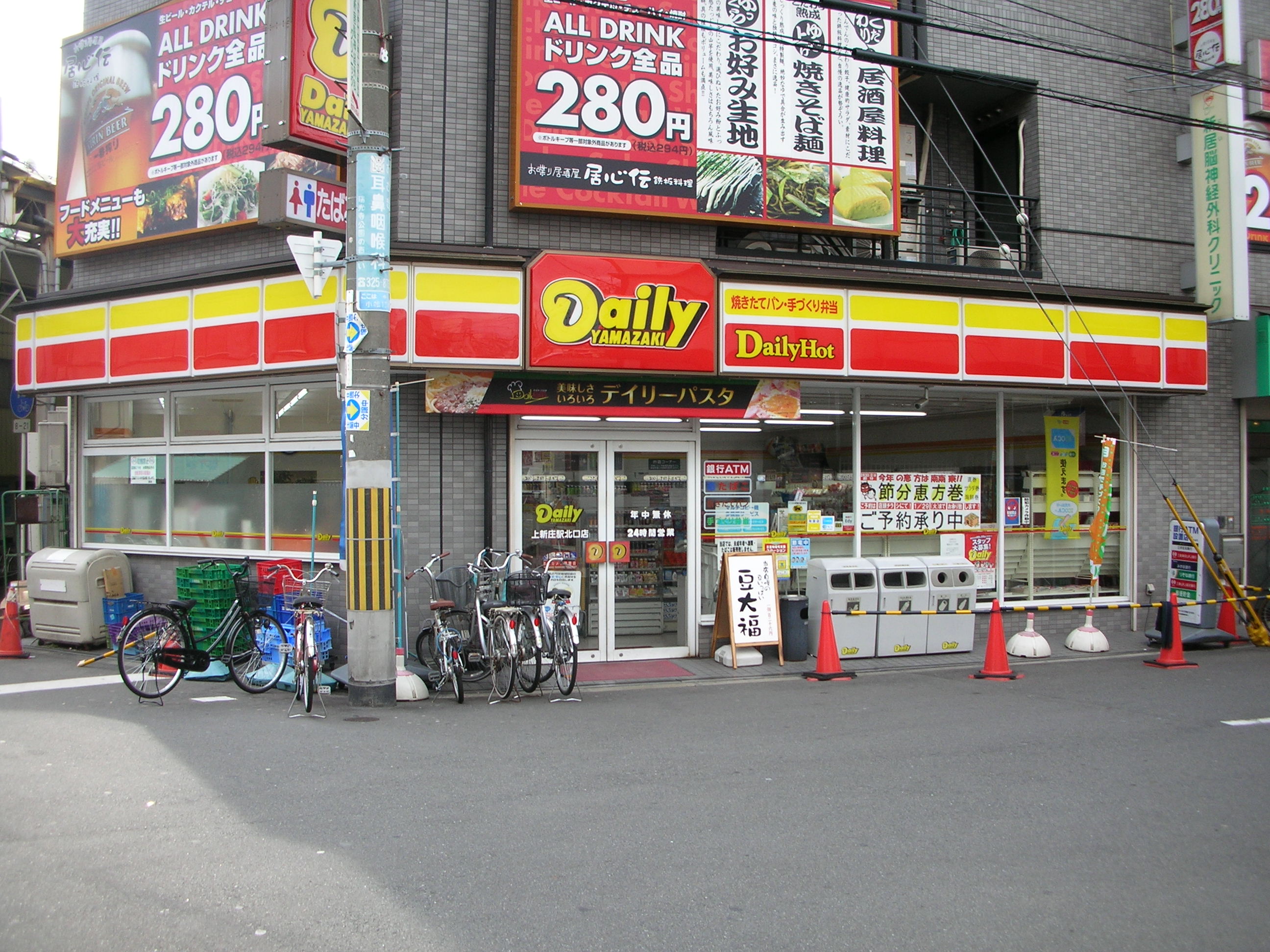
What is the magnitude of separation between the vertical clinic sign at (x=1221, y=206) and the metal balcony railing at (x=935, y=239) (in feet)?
7.64

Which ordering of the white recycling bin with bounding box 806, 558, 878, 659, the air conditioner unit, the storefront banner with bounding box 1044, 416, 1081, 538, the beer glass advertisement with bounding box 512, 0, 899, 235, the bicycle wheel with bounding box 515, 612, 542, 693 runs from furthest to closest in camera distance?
the storefront banner with bounding box 1044, 416, 1081, 538 < the air conditioner unit < the white recycling bin with bounding box 806, 558, 878, 659 < the beer glass advertisement with bounding box 512, 0, 899, 235 < the bicycle wheel with bounding box 515, 612, 542, 693

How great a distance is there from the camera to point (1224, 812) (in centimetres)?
598

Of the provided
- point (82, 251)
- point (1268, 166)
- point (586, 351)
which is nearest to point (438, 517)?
point (586, 351)

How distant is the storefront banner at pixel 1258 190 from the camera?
14.4m

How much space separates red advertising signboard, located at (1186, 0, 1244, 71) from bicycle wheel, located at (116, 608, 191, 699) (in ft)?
47.7

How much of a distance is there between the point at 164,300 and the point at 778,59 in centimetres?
787

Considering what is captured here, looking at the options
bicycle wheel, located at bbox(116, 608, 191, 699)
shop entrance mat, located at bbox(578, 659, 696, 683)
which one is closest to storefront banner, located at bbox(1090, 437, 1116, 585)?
shop entrance mat, located at bbox(578, 659, 696, 683)

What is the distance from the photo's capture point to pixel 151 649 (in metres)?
9.02

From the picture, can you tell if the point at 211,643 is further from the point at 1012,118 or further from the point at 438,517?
the point at 1012,118

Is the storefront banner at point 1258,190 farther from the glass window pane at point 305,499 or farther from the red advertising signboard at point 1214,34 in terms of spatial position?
the glass window pane at point 305,499

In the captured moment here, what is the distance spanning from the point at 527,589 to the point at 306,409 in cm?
370

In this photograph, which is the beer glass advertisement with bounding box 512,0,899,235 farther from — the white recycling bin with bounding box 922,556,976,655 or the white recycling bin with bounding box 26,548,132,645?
the white recycling bin with bounding box 26,548,132,645

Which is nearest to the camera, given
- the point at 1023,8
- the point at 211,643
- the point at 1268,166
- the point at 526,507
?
the point at 211,643

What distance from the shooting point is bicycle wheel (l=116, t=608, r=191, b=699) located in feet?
29.4
